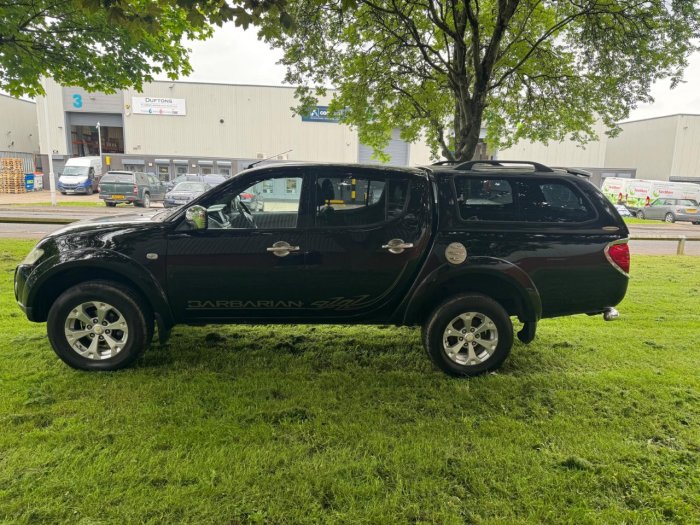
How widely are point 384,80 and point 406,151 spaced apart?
34.5 meters

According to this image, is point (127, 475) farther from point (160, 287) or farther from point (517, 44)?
point (517, 44)

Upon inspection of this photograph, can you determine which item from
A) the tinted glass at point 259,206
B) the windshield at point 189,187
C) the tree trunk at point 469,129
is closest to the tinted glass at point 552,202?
the tinted glass at point 259,206

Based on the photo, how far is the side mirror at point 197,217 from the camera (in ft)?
13.2

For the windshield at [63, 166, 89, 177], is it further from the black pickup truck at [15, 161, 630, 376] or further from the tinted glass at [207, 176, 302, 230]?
the tinted glass at [207, 176, 302, 230]

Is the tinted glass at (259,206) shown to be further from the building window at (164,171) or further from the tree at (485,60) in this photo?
the building window at (164,171)

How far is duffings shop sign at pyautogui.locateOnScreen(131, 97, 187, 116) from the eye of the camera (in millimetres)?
41656

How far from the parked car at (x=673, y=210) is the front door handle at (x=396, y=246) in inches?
1254

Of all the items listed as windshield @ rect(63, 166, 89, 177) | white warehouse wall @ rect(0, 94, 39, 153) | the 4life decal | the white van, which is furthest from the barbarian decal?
white warehouse wall @ rect(0, 94, 39, 153)

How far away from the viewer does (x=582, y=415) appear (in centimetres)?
355

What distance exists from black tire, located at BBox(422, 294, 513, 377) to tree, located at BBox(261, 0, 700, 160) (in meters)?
5.13

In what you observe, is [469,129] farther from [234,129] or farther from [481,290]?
[234,129]

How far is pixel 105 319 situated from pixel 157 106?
43160mm

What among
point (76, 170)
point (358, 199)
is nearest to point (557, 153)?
point (76, 170)

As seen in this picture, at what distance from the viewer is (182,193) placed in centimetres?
2152
